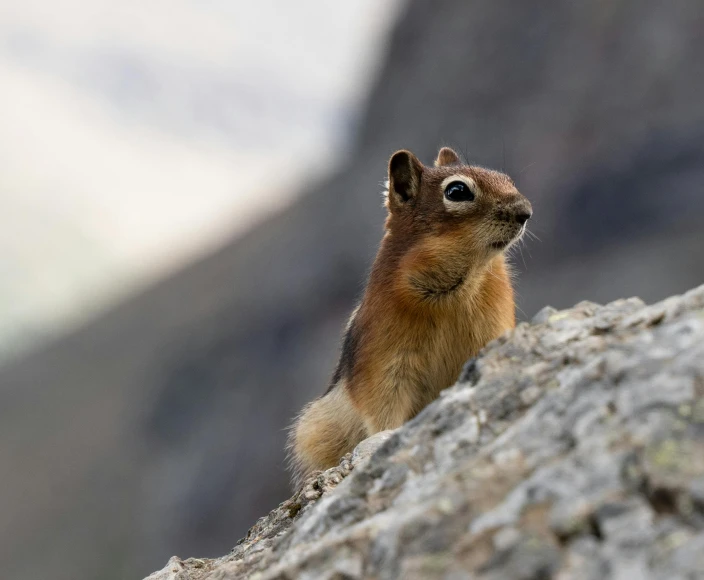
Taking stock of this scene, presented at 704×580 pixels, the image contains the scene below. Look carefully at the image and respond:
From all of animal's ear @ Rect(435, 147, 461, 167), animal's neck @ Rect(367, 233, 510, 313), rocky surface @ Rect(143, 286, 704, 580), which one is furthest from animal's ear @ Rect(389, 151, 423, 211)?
rocky surface @ Rect(143, 286, 704, 580)

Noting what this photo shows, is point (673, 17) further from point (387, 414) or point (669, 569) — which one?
point (669, 569)

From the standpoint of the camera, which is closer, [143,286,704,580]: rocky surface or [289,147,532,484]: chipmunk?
[143,286,704,580]: rocky surface

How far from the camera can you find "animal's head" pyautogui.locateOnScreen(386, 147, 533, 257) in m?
9.77

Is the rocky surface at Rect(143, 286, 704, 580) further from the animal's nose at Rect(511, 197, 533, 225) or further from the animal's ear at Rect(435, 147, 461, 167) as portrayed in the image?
the animal's ear at Rect(435, 147, 461, 167)

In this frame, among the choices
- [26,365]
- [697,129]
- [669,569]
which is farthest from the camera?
[26,365]

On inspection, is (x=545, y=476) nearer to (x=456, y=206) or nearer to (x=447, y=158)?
(x=456, y=206)

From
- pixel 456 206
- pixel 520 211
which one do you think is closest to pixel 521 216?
pixel 520 211

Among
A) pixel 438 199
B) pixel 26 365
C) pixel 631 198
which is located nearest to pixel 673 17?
pixel 631 198

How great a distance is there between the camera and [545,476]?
391 centimetres

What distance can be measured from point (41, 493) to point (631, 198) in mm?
45228

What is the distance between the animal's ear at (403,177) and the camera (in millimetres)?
11000

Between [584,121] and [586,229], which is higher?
[584,121]

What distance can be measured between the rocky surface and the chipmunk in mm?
4009

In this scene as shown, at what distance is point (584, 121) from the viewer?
5178cm
